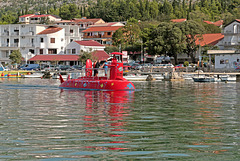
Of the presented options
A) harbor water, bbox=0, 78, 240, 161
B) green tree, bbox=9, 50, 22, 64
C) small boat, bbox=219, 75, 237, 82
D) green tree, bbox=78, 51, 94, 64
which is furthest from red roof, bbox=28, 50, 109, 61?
harbor water, bbox=0, 78, 240, 161

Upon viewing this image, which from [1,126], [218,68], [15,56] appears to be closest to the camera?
[1,126]

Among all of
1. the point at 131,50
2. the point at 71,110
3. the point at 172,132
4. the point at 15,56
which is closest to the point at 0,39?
the point at 15,56

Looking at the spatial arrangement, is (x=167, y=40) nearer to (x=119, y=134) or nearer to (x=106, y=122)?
(x=106, y=122)

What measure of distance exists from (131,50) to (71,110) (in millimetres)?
110526

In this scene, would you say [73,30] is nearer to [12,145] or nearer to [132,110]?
[132,110]

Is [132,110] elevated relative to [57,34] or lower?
lower

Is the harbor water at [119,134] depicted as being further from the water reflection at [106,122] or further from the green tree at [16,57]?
the green tree at [16,57]

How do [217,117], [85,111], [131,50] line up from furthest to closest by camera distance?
[131,50] < [85,111] < [217,117]

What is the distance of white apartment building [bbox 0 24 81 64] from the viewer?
13638cm

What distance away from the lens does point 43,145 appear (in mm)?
14453

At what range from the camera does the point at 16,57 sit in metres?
127

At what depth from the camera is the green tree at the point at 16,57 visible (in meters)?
127

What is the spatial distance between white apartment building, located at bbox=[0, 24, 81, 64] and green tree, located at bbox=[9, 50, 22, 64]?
166 inches

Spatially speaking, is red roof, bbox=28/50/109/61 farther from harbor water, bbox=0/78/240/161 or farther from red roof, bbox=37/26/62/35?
harbor water, bbox=0/78/240/161
